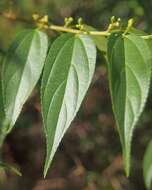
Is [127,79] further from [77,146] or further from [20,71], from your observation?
[77,146]

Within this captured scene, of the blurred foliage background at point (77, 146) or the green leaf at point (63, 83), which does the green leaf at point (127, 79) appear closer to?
the green leaf at point (63, 83)

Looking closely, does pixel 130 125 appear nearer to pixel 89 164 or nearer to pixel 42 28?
pixel 42 28

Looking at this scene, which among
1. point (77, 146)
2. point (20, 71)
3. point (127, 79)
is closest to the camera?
point (127, 79)

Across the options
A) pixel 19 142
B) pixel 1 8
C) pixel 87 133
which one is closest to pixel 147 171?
pixel 1 8

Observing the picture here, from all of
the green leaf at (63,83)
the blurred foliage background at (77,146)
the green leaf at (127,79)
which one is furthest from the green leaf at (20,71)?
the blurred foliage background at (77,146)

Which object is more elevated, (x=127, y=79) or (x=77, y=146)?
(x=127, y=79)

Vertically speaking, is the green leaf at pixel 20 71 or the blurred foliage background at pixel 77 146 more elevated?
the green leaf at pixel 20 71

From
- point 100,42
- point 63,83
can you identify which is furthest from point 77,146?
point 63,83
